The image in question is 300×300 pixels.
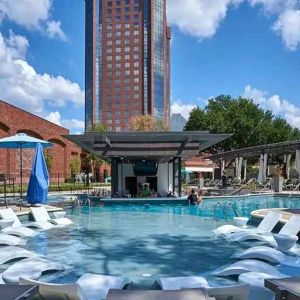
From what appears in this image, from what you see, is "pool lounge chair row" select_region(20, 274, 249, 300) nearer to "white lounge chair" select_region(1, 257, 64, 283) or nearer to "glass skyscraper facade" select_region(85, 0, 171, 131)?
"white lounge chair" select_region(1, 257, 64, 283)

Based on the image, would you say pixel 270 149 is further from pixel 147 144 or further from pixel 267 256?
pixel 267 256

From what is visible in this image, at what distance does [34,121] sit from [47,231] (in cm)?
3002

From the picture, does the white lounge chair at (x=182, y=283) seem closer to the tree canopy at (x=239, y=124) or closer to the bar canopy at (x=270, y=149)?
the bar canopy at (x=270, y=149)

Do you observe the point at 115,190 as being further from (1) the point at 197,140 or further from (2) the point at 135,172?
(1) the point at 197,140

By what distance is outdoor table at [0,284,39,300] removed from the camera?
421 centimetres

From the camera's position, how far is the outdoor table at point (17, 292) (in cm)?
421

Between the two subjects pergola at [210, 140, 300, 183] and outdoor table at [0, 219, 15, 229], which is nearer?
outdoor table at [0, 219, 15, 229]

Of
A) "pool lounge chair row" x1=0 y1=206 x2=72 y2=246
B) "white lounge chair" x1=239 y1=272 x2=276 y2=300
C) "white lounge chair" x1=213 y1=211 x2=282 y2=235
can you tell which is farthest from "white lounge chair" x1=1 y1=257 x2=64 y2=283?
"white lounge chair" x1=213 y1=211 x2=282 y2=235

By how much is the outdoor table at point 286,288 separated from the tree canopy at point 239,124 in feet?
155

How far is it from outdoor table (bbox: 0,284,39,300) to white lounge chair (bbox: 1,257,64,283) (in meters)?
2.54

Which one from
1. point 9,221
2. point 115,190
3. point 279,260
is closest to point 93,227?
point 9,221

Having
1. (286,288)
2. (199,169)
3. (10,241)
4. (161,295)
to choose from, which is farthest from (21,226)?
(199,169)

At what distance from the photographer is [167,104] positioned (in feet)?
421

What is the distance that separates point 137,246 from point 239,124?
42.1 metres
